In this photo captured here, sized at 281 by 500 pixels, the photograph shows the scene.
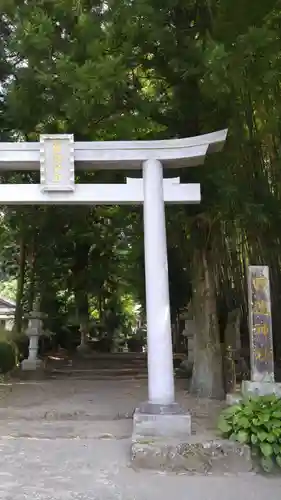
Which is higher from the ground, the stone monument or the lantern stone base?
the stone monument

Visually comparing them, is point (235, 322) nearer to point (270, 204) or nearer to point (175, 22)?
point (270, 204)

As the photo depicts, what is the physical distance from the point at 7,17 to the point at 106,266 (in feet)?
35.2

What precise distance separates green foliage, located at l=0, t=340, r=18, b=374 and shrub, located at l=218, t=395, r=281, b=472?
752 cm

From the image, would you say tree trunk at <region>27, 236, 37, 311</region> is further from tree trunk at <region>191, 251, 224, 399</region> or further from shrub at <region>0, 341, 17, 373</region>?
tree trunk at <region>191, 251, 224, 399</region>

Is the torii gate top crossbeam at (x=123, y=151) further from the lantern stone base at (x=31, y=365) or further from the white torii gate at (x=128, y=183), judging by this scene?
the lantern stone base at (x=31, y=365)

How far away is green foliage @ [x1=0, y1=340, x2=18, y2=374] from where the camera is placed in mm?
11344

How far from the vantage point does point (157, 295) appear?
5398 millimetres

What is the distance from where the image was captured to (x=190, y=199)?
5684 millimetres

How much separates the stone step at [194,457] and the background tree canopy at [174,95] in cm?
293

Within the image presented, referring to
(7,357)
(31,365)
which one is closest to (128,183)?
(7,357)

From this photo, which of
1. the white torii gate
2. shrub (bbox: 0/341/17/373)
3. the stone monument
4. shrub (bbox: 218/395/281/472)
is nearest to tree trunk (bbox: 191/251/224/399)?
the stone monument

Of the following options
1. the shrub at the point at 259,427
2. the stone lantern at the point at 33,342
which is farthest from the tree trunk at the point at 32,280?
the shrub at the point at 259,427

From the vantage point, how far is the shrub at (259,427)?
175 inches

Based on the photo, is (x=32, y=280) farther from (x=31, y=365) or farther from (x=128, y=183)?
(x=128, y=183)
